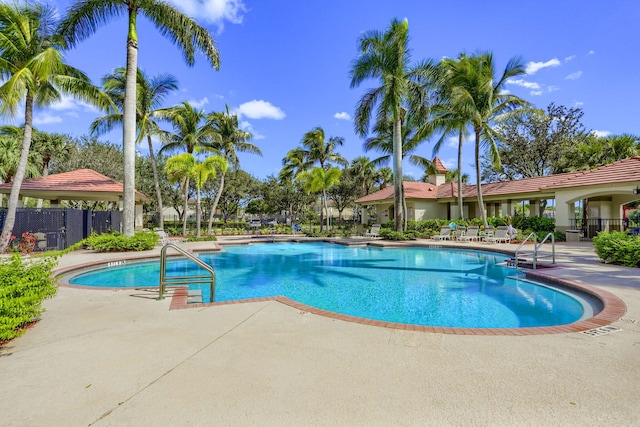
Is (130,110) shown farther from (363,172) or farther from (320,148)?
(363,172)

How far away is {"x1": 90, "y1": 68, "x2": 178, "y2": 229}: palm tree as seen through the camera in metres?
19.9

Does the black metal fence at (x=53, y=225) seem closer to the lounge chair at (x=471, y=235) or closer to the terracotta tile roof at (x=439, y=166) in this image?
the lounge chair at (x=471, y=235)

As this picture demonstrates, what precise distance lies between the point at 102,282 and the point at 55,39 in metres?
11.0

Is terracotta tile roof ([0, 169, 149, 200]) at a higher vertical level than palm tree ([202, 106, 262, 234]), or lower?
lower

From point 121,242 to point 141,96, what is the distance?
10749mm

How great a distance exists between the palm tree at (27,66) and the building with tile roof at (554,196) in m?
23.4

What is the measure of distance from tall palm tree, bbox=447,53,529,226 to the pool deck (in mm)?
16839

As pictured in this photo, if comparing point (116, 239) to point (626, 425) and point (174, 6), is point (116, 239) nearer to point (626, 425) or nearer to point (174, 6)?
point (174, 6)

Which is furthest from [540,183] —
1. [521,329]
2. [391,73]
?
[521,329]

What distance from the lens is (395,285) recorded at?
926 centimetres

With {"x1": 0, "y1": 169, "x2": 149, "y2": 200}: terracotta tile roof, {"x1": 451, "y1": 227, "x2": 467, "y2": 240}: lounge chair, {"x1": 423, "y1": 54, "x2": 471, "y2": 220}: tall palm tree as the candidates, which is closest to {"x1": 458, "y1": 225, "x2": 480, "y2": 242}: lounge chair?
{"x1": 451, "y1": 227, "x2": 467, "y2": 240}: lounge chair

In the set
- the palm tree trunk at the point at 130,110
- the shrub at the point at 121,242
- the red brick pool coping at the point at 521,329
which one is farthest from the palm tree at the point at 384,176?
A: the red brick pool coping at the point at 521,329

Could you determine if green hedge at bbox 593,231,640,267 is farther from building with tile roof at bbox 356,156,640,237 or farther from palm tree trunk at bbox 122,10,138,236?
palm tree trunk at bbox 122,10,138,236

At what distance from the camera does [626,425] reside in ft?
7.49
